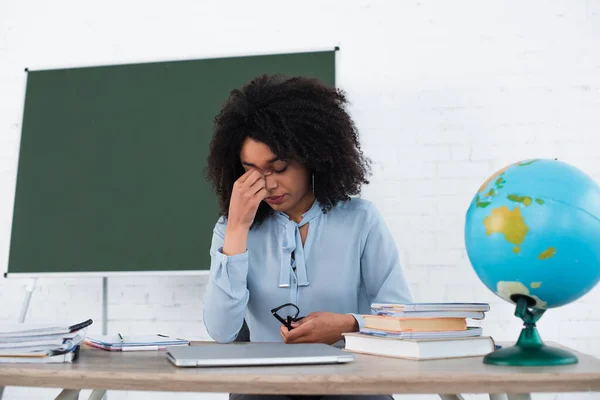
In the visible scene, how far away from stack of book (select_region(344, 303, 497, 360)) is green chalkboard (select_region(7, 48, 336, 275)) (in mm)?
1605

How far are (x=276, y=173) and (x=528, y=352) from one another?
0.85 metres

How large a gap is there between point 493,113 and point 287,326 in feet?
5.74

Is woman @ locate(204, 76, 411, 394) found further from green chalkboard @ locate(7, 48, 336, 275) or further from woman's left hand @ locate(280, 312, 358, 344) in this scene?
green chalkboard @ locate(7, 48, 336, 275)

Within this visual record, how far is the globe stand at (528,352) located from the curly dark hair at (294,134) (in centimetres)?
79

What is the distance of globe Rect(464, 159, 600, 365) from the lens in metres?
1.01

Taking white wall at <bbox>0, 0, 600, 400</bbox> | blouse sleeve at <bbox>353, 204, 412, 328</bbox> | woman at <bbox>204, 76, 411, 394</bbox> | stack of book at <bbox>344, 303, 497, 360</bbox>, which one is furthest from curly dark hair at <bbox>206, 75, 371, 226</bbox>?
white wall at <bbox>0, 0, 600, 400</bbox>

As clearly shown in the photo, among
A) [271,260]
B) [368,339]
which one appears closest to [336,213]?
[271,260]

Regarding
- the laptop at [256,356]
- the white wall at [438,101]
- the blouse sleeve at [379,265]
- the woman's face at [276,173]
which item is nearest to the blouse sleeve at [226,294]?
the woman's face at [276,173]

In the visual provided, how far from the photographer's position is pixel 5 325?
1243 mm

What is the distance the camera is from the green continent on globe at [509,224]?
102 cm

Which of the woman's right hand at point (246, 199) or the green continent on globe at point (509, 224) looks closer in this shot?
the green continent on globe at point (509, 224)

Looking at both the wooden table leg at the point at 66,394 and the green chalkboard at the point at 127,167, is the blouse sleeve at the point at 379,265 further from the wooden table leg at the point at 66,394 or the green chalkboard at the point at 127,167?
the green chalkboard at the point at 127,167

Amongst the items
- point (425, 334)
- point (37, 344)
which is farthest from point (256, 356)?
point (37, 344)

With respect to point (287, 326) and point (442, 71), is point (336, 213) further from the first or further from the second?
point (442, 71)
